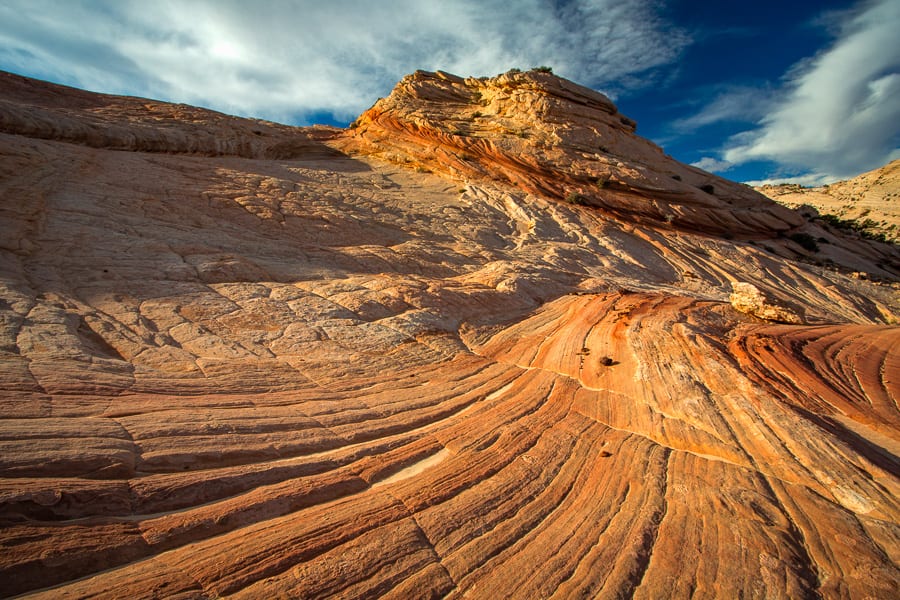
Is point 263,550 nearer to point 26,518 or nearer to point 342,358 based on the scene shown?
point 26,518

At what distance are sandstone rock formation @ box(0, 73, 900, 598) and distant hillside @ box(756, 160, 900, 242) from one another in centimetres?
4595

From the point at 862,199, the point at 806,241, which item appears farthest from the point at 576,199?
the point at 862,199

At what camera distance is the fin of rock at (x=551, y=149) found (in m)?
26.0

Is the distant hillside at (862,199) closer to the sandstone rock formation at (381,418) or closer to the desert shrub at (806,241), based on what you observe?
the desert shrub at (806,241)

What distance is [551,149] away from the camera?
89.4 feet

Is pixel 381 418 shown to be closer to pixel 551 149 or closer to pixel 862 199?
pixel 551 149

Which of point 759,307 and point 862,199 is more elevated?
point 862,199

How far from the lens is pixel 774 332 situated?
8.65m

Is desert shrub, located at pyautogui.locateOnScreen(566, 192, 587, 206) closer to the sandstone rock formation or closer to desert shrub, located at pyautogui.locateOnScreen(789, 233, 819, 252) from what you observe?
the sandstone rock formation

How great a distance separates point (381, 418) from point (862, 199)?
7370 cm

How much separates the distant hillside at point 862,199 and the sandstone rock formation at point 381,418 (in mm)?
45952

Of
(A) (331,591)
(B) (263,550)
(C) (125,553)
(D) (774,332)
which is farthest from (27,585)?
(D) (774,332)

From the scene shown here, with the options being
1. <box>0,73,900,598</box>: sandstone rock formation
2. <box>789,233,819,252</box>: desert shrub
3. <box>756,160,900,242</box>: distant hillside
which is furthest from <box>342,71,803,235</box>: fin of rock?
<box>756,160,900,242</box>: distant hillside

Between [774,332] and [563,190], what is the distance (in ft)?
61.5
